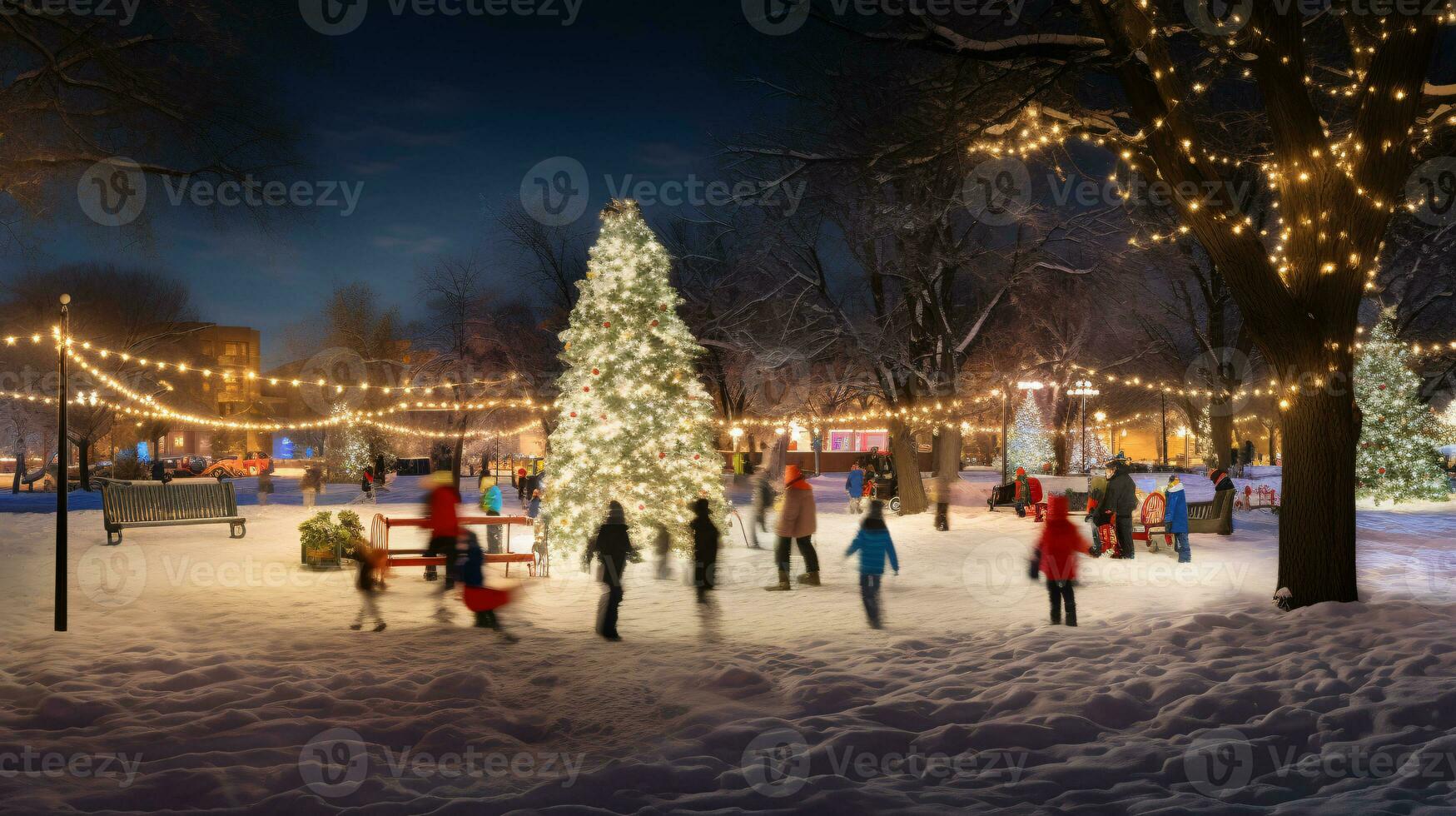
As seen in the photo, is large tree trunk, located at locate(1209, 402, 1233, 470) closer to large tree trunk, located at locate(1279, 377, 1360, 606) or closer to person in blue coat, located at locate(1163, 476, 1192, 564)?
person in blue coat, located at locate(1163, 476, 1192, 564)

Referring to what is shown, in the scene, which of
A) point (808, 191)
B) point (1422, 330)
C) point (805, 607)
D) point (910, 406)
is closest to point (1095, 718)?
point (805, 607)

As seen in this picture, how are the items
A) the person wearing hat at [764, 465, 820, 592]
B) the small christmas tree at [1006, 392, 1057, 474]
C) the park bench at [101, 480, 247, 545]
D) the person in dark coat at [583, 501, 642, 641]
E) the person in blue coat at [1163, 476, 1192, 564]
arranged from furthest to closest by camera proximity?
the small christmas tree at [1006, 392, 1057, 474]
the park bench at [101, 480, 247, 545]
the person in blue coat at [1163, 476, 1192, 564]
the person wearing hat at [764, 465, 820, 592]
the person in dark coat at [583, 501, 642, 641]

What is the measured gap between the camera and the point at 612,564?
32.1 feet

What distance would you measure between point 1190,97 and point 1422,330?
3000 cm

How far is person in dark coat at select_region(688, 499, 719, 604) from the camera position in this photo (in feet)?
38.3

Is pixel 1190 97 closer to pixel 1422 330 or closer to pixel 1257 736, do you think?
pixel 1257 736

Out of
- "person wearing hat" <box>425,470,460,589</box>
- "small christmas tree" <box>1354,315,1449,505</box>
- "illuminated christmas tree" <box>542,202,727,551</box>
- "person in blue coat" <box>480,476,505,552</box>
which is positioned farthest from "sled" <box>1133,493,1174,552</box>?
"small christmas tree" <box>1354,315,1449,505</box>

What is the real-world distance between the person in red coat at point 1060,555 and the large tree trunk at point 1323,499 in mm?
2221

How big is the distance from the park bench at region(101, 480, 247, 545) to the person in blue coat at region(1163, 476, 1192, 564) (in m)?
17.7

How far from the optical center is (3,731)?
620 cm

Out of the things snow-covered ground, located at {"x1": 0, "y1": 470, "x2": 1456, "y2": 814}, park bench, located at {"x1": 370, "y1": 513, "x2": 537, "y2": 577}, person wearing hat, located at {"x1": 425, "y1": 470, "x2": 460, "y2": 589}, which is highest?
person wearing hat, located at {"x1": 425, "y1": 470, "x2": 460, "y2": 589}

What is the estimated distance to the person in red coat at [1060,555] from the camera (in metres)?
10.1

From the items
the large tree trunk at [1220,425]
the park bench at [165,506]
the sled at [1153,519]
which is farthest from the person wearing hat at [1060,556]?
the large tree trunk at [1220,425]

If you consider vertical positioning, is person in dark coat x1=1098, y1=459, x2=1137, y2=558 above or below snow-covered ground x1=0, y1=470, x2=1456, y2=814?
above
